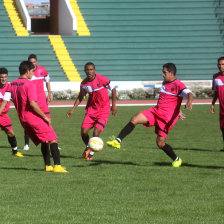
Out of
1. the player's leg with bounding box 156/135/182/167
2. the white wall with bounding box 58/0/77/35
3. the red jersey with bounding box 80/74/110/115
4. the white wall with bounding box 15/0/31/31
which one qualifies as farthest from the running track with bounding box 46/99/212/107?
the player's leg with bounding box 156/135/182/167

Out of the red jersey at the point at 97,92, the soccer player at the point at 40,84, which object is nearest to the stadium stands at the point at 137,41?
the soccer player at the point at 40,84

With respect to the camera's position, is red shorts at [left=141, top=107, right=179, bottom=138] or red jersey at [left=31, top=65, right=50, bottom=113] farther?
red jersey at [left=31, top=65, right=50, bottom=113]

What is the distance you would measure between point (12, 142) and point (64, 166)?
181 centimetres

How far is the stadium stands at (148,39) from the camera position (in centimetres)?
3114

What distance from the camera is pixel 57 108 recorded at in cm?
2470

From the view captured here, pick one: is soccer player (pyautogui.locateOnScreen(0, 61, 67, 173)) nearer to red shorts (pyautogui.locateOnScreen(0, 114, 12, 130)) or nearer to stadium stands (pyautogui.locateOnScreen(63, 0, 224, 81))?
red shorts (pyautogui.locateOnScreen(0, 114, 12, 130))

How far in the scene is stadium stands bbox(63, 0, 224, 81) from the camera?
3114 cm

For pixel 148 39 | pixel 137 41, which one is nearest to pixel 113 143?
pixel 137 41

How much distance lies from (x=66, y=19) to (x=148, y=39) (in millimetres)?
4791

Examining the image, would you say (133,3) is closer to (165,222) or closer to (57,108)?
(57,108)

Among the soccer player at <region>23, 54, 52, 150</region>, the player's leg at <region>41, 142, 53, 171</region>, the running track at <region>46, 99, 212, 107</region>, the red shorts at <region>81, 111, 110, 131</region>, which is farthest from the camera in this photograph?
the running track at <region>46, 99, 212, 107</region>

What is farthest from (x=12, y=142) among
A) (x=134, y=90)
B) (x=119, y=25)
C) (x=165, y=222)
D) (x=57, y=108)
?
(x=119, y=25)

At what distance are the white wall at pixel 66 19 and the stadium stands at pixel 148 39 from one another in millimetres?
761

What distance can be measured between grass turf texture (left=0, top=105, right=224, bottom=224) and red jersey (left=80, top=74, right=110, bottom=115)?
3.17ft
